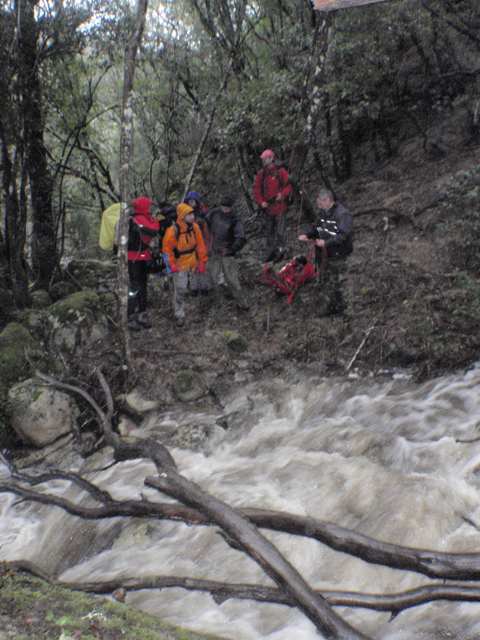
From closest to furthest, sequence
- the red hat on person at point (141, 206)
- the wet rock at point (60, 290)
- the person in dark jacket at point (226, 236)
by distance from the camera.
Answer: the red hat on person at point (141, 206) < the person in dark jacket at point (226, 236) < the wet rock at point (60, 290)

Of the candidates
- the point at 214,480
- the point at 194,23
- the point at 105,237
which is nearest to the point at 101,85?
the point at 194,23

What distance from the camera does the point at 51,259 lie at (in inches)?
519

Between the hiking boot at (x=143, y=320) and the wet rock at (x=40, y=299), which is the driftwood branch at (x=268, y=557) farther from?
the wet rock at (x=40, y=299)

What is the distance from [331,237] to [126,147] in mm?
3353

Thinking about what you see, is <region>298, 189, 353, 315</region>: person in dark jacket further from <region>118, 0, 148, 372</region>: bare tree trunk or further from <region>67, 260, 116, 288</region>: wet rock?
<region>67, 260, 116, 288</region>: wet rock

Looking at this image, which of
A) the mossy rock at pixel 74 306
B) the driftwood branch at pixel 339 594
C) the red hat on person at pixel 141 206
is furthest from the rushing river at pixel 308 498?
the red hat on person at pixel 141 206

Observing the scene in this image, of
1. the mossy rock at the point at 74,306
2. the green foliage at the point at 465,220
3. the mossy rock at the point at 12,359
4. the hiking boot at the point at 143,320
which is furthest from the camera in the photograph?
the hiking boot at the point at 143,320

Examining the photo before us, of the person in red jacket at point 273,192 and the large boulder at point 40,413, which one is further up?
the person in red jacket at point 273,192

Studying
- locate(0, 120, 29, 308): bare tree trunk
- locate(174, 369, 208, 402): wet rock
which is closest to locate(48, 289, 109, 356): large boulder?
locate(0, 120, 29, 308): bare tree trunk

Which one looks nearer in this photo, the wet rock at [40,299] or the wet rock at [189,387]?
the wet rock at [189,387]

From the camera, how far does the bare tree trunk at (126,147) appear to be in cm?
791

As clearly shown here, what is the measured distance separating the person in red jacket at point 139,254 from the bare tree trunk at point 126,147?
1.31 meters

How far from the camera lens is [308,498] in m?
5.81

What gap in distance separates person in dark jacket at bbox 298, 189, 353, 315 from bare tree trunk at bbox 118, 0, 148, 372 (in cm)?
273
